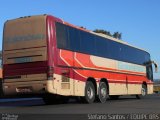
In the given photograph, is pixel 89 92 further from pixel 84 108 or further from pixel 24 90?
pixel 84 108

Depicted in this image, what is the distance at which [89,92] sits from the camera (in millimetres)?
21734

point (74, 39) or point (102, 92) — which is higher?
point (74, 39)

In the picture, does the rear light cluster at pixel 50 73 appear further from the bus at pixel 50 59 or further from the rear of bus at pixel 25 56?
the rear of bus at pixel 25 56

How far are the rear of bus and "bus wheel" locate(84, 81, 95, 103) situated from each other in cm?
341

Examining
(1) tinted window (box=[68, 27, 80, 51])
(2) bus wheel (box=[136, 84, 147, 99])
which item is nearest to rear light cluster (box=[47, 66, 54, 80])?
(1) tinted window (box=[68, 27, 80, 51])

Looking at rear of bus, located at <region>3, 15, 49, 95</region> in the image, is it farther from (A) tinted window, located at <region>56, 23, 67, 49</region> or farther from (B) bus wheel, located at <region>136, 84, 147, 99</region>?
(B) bus wheel, located at <region>136, 84, 147, 99</region>

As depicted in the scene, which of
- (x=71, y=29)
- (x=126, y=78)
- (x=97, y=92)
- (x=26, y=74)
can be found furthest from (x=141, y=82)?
(x=26, y=74)

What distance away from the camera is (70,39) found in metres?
20.3

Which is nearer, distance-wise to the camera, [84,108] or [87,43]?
[84,108]

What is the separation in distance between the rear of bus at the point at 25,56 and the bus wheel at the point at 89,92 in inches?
134

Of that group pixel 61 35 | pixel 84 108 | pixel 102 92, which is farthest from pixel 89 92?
pixel 84 108

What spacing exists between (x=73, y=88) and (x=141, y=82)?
1191 cm

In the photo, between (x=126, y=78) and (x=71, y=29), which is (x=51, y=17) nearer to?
(x=71, y=29)

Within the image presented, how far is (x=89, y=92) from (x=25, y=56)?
416 cm
